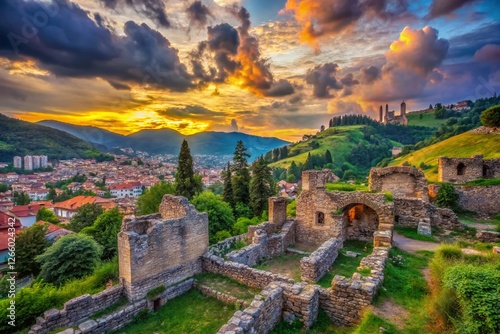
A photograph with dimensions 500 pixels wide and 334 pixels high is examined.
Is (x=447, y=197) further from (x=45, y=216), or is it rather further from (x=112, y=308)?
(x=45, y=216)

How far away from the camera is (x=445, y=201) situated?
59.3 ft

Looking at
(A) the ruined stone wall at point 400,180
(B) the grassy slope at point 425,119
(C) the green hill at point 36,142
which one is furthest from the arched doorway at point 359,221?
(B) the grassy slope at point 425,119

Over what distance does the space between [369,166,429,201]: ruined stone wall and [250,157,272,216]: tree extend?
1587 centimetres

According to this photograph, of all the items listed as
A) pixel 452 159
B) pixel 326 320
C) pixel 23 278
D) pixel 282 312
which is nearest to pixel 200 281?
pixel 282 312

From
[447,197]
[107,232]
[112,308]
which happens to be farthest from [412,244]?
[107,232]

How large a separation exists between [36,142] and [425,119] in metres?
234

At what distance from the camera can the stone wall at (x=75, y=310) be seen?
293 inches

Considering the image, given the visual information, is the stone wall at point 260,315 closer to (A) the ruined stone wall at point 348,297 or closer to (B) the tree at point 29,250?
(A) the ruined stone wall at point 348,297

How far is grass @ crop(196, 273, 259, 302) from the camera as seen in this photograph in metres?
9.37

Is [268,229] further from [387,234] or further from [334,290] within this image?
[334,290]

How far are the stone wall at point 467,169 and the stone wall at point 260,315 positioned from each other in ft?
74.2

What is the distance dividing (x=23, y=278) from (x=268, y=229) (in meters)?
26.5

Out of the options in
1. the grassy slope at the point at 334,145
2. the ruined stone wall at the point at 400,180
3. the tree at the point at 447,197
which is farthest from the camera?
Answer: the grassy slope at the point at 334,145

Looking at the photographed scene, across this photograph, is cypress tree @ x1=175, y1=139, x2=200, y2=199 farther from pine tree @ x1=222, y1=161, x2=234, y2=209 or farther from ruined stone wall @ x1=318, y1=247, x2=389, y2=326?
ruined stone wall @ x1=318, y1=247, x2=389, y2=326
